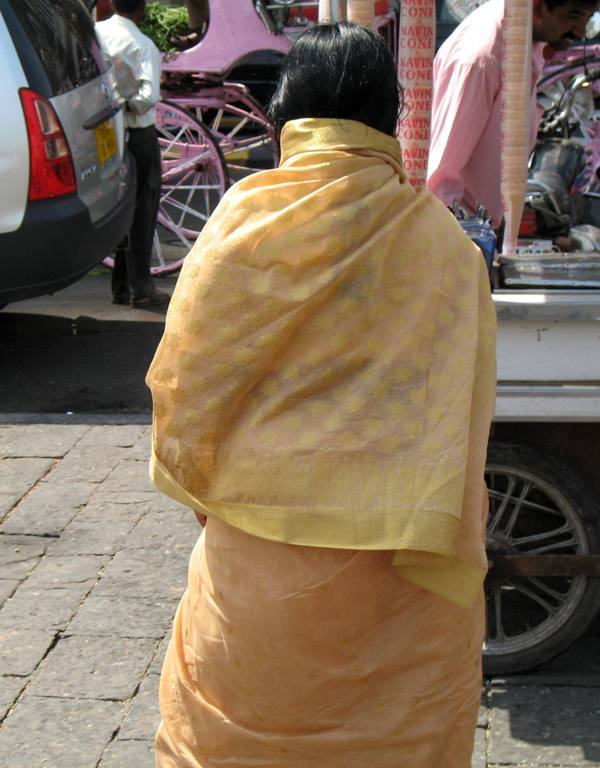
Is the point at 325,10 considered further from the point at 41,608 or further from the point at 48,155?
the point at 48,155

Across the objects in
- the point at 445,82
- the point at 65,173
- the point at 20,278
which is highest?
the point at 445,82

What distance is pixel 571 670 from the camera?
3.47 meters

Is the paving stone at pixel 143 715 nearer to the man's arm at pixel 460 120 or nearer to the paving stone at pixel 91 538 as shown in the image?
the paving stone at pixel 91 538

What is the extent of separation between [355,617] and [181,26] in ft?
30.3

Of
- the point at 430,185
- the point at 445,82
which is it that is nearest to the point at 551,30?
the point at 445,82

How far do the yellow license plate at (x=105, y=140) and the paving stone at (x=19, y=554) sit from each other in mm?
2625

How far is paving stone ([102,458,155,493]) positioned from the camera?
4.83m

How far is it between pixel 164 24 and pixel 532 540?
8040mm

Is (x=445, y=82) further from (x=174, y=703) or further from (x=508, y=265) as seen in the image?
(x=174, y=703)

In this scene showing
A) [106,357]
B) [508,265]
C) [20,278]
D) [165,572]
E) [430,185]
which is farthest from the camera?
[106,357]

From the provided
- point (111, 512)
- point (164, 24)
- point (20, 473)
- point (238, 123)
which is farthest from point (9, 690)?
point (164, 24)

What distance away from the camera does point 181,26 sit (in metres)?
10.7

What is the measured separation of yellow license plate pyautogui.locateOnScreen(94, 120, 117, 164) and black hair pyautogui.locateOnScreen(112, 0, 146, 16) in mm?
1009

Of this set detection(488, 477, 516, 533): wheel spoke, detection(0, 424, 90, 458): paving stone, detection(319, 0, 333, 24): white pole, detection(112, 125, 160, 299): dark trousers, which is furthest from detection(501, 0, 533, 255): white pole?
detection(112, 125, 160, 299): dark trousers
